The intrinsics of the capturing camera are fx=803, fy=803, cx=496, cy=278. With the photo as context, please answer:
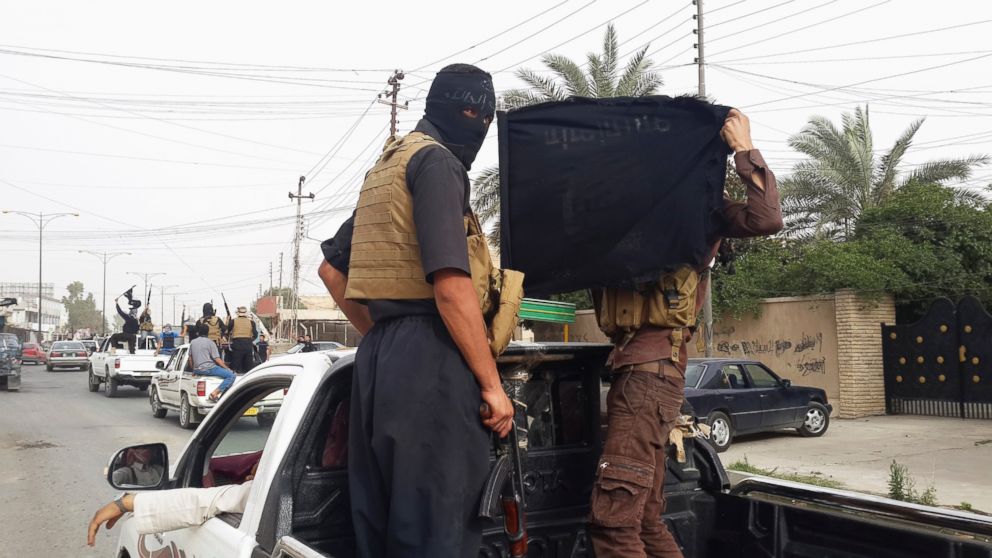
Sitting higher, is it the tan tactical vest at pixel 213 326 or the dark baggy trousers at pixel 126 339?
the tan tactical vest at pixel 213 326

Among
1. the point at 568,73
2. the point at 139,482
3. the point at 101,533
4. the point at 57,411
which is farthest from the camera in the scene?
the point at 568,73

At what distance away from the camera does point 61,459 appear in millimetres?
10992

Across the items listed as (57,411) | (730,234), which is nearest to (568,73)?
(57,411)

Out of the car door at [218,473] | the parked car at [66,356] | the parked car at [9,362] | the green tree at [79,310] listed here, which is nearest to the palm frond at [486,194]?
the parked car at [9,362]

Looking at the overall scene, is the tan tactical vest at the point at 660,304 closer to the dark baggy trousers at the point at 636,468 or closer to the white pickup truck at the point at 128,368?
the dark baggy trousers at the point at 636,468

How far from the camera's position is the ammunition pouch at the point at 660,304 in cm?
284

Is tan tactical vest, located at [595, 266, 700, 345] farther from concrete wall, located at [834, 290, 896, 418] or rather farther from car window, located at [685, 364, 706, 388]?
concrete wall, located at [834, 290, 896, 418]

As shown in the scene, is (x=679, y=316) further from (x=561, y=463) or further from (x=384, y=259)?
(x=384, y=259)

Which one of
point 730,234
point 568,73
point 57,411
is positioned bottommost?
point 57,411

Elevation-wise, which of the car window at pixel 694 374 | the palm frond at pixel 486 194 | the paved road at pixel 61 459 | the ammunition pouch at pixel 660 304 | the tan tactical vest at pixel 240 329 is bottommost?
the paved road at pixel 61 459

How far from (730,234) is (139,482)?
2.45m

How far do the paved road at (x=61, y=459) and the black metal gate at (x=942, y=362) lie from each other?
46.1ft

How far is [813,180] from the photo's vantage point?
71.2 ft

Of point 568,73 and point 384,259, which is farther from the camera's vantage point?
point 568,73
